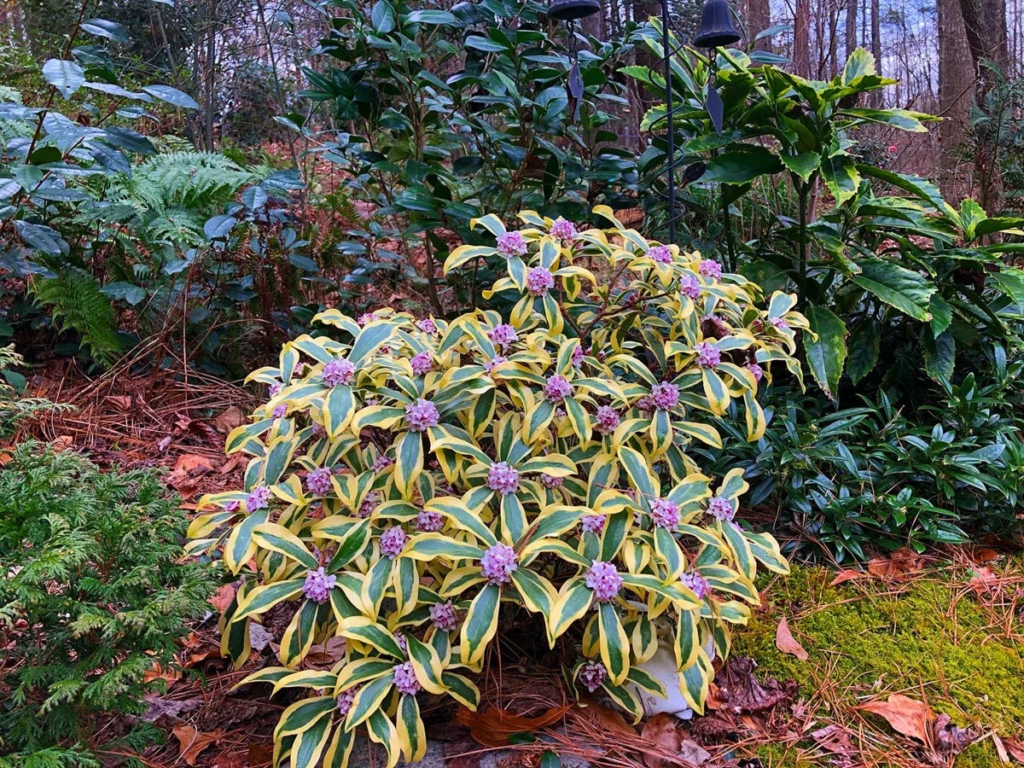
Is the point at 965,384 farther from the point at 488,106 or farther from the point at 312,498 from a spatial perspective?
the point at 312,498

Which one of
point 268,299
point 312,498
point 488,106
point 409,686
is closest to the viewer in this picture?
point 409,686

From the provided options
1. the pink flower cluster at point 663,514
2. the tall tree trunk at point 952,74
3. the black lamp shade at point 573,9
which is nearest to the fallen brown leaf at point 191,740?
the pink flower cluster at point 663,514

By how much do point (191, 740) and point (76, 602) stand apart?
416 mm

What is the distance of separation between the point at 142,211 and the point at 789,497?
7.83 ft

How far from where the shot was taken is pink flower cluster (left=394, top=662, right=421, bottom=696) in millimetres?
1132

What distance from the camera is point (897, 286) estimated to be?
2.14m

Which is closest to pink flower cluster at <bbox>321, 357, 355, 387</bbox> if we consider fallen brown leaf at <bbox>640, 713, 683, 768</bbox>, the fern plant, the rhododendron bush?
the rhododendron bush

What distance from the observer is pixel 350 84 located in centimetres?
228

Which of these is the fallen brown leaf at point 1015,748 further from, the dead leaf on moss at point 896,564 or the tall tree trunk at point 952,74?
the tall tree trunk at point 952,74

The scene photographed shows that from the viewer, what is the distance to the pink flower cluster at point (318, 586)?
1213 mm

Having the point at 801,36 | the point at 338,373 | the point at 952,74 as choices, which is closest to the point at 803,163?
the point at 338,373

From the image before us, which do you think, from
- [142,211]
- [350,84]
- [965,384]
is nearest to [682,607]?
[965,384]

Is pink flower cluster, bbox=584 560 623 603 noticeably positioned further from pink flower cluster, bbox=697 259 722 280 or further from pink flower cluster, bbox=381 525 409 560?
pink flower cluster, bbox=697 259 722 280

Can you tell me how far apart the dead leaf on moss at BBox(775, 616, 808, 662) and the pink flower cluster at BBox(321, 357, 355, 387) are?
3.85 feet
